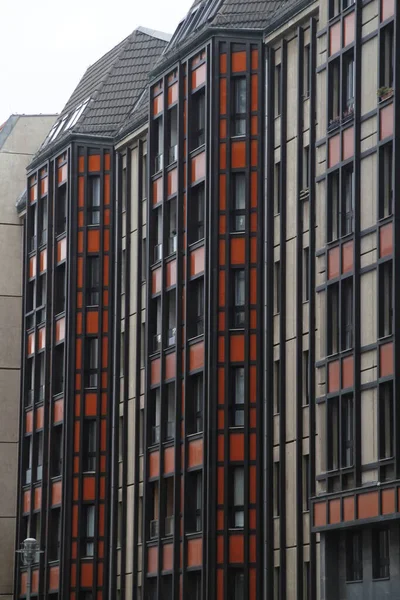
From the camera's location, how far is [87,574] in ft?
238

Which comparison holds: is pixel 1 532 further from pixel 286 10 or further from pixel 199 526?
pixel 286 10

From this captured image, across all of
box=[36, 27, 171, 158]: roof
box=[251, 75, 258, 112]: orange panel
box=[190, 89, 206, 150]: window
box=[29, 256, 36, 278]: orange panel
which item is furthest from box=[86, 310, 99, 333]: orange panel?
box=[251, 75, 258, 112]: orange panel

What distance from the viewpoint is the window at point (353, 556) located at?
49375 mm

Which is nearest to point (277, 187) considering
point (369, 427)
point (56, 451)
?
point (369, 427)

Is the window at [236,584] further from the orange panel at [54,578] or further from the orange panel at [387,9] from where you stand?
the orange panel at [387,9]

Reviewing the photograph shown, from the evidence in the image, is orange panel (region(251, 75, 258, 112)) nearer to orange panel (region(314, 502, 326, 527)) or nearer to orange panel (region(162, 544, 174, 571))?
orange panel (region(162, 544, 174, 571))

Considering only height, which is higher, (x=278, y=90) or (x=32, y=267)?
(x=278, y=90)

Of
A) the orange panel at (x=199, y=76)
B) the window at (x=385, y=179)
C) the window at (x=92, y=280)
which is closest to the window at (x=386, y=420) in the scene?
the window at (x=385, y=179)

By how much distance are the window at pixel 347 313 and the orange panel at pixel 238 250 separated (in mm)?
10730

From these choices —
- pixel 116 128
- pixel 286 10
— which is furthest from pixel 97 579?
pixel 286 10

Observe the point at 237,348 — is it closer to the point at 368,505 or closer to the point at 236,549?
the point at 236,549

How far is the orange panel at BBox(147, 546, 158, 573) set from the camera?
213ft

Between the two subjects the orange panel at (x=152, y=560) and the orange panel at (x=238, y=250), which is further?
the orange panel at (x=152, y=560)

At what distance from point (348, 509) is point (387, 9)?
1468 cm
